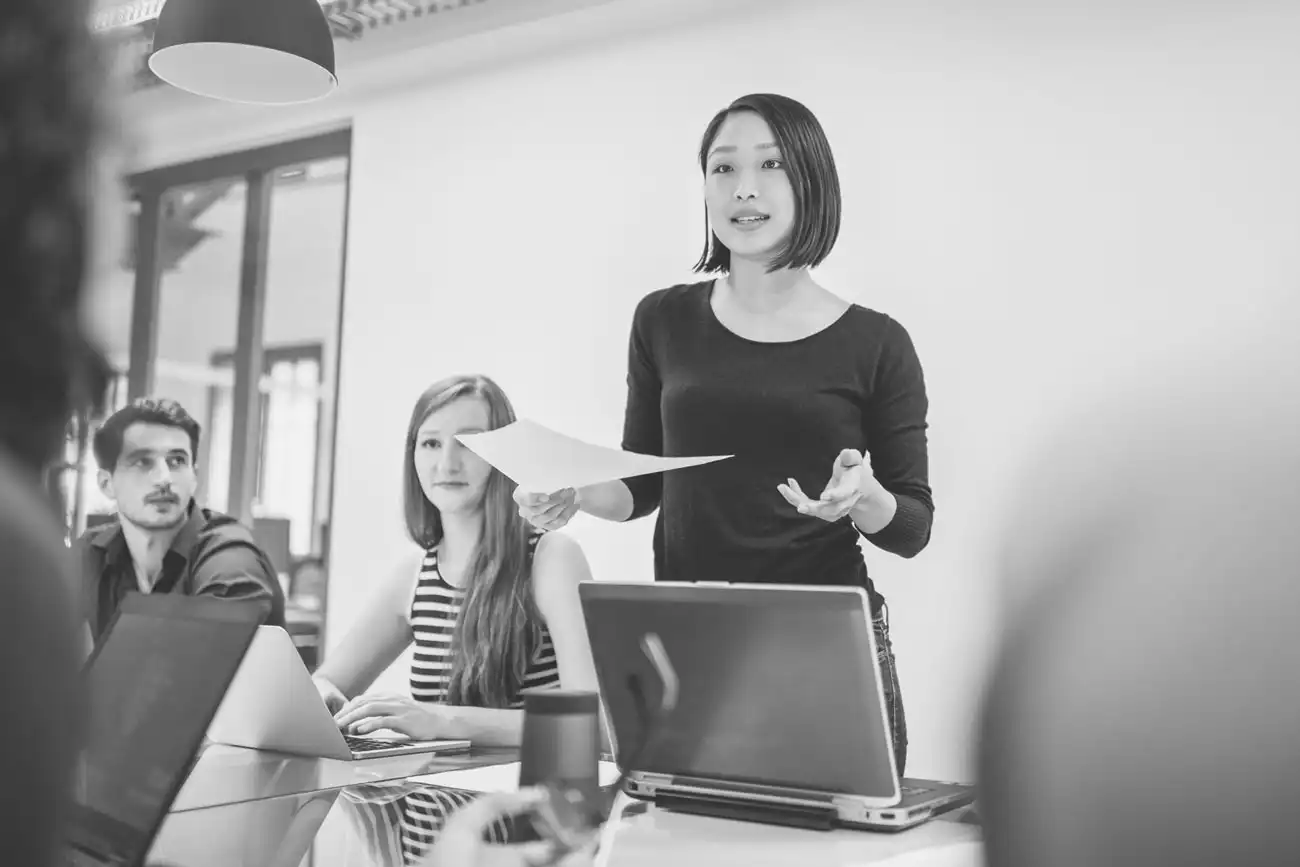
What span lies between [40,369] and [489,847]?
0.75 meters

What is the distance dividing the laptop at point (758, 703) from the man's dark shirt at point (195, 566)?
4.37 ft

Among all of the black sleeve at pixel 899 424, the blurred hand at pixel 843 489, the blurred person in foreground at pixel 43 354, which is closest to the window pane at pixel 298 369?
Answer: the black sleeve at pixel 899 424

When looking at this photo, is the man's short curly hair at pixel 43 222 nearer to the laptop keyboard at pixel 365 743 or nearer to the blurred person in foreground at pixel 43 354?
the blurred person in foreground at pixel 43 354

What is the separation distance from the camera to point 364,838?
3.89 ft

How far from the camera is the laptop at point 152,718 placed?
35.0 inches

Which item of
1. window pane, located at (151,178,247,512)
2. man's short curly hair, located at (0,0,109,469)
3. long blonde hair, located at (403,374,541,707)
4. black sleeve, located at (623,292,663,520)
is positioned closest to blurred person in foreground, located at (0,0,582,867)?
man's short curly hair, located at (0,0,109,469)

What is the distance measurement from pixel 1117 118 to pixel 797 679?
241cm

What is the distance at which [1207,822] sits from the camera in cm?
32

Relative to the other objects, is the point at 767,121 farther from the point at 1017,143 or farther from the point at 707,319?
the point at 1017,143

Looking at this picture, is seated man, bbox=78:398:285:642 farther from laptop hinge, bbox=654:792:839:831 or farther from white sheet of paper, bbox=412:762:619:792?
laptop hinge, bbox=654:792:839:831

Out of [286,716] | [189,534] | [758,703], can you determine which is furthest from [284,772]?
[189,534]

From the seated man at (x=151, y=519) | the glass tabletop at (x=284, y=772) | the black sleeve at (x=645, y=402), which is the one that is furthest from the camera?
the seated man at (x=151, y=519)

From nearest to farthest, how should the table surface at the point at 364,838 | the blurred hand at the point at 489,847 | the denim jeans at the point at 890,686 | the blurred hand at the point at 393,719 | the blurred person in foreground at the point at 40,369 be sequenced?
the blurred person in foreground at the point at 40,369
the blurred hand at the point at 489,847
the table surface at the point at 364,838
the denim jeans at the point at 890,686
the blurred hand at the point at 393,719

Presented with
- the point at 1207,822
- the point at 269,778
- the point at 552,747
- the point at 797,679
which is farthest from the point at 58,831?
the point at 269,778
